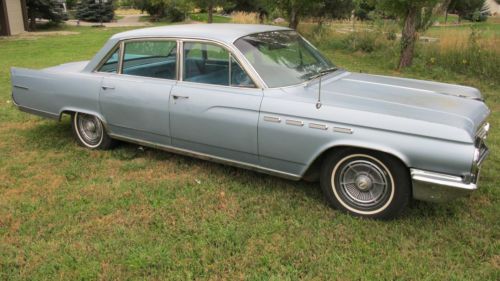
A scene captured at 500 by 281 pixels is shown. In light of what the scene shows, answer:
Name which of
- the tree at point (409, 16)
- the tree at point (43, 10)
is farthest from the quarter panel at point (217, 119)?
the tree at point (43, 10)

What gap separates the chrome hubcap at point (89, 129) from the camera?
17.4 ft

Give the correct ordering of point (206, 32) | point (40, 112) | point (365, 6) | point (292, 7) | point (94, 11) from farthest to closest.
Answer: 1. point (94, 11)
2. point (365, 6)
3. point (292, 7)
4. point (40, 112)
5. point (206, 32)

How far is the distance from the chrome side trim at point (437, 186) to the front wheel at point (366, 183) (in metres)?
0.12

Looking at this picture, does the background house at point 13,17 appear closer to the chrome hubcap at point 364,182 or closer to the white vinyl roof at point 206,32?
the white vinyl roof at point 206,32

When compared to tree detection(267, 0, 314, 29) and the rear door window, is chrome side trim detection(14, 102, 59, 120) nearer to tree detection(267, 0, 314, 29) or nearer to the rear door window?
the rear door window

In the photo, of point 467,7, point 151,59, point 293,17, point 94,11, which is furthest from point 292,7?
point 467,7

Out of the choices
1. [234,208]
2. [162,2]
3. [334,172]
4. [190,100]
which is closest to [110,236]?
[234,208]

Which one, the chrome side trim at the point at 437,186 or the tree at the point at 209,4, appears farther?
the tree at the point at 209,4

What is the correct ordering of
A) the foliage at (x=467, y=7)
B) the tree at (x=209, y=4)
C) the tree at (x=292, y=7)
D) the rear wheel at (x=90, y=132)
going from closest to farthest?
1. the rear wheel at (x=90, y=132)
2. the tree at (x=292, y=7)
3. the tree at (x=209, y=4)
4. the foliage at (x=467, y=7)

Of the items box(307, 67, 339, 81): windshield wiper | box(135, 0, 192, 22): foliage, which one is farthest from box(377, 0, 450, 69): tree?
box(135, 0, 192, 22): foliage

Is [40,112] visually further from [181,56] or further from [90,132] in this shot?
[181,56]

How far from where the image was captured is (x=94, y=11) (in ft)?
104

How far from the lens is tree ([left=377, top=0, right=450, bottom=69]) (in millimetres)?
10625

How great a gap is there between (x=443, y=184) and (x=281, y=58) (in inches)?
76.0
